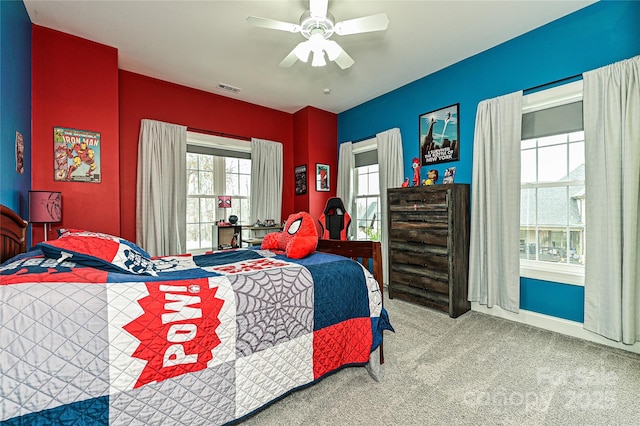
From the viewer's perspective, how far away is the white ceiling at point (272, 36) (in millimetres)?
2393

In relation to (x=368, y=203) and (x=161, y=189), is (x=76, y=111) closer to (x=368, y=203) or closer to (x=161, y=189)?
(x=161, y=189)

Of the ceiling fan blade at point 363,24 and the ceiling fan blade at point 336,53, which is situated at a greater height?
the ceiling fan blade at point 363,24

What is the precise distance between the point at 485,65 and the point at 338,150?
253 cm

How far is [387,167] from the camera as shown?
4145mm

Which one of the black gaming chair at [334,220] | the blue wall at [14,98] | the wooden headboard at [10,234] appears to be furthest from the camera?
the black gaming chair at [334,220]

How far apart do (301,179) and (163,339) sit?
3.79m

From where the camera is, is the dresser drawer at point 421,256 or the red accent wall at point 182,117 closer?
the dresser drawer at point 421,256

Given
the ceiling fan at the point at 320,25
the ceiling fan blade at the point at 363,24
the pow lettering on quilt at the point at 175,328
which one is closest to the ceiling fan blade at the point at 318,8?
the ceiling fan at the point at 320,25

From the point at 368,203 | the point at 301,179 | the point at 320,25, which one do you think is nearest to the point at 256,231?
the point at 301,179

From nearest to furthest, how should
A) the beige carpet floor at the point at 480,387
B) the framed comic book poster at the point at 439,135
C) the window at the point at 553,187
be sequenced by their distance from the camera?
the beige carpet floor at the point at 480,387
the window at the point at 553,187
the framed comic book poster at the point at 439,135

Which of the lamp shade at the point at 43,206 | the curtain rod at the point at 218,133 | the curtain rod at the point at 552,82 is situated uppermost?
the curtain rod at the point at 552,82

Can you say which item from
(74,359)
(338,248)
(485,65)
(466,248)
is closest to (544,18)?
(485,65)

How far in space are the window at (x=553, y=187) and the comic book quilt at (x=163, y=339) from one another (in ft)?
7.78

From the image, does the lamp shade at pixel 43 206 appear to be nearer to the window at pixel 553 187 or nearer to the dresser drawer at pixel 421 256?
the dresser drawer at pixel 421 256
